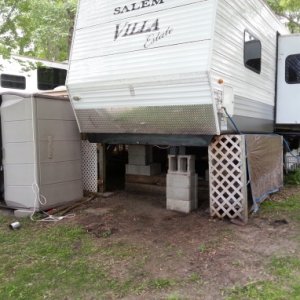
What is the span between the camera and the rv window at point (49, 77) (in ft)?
33.6

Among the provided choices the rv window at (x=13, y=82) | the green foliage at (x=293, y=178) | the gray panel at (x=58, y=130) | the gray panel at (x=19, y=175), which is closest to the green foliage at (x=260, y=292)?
the gray panel at (x=19, y=175)

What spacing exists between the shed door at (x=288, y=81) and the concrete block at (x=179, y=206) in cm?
332

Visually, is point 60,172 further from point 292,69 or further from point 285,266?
point 292,69

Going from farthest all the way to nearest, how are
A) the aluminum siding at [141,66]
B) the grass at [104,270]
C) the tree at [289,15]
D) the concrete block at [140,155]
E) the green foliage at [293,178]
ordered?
the tree at [289,15] < the green foliage at [293,178] < the concrete block at [140,155] < the aluminum siding at [141,66] < the grass at [104,270]

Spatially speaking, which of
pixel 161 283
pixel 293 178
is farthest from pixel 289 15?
pixel 161 283

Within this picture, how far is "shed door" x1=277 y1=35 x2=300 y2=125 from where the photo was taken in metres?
7.82

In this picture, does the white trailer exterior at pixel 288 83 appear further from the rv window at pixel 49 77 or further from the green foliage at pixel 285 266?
the rv window at pixel 49 77

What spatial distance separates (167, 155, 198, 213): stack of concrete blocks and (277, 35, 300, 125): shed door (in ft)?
9.96

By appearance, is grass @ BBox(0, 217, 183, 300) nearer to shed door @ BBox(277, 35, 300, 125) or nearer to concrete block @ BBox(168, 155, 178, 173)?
concrete block @ BBox(168, 155, 178, 173)

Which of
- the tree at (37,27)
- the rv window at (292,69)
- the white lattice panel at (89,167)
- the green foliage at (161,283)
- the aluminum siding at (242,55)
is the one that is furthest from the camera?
the tree at (37,27)

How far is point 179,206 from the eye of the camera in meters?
6.15

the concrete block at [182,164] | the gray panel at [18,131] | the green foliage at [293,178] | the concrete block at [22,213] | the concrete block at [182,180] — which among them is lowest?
the concrete block at [22,213]

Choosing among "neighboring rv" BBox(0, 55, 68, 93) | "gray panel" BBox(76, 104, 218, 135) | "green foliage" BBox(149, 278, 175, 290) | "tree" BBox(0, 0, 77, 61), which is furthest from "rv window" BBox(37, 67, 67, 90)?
"green foliage" BBox(149, 278, 175, 290)

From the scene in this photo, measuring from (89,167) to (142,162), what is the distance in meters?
1.05
